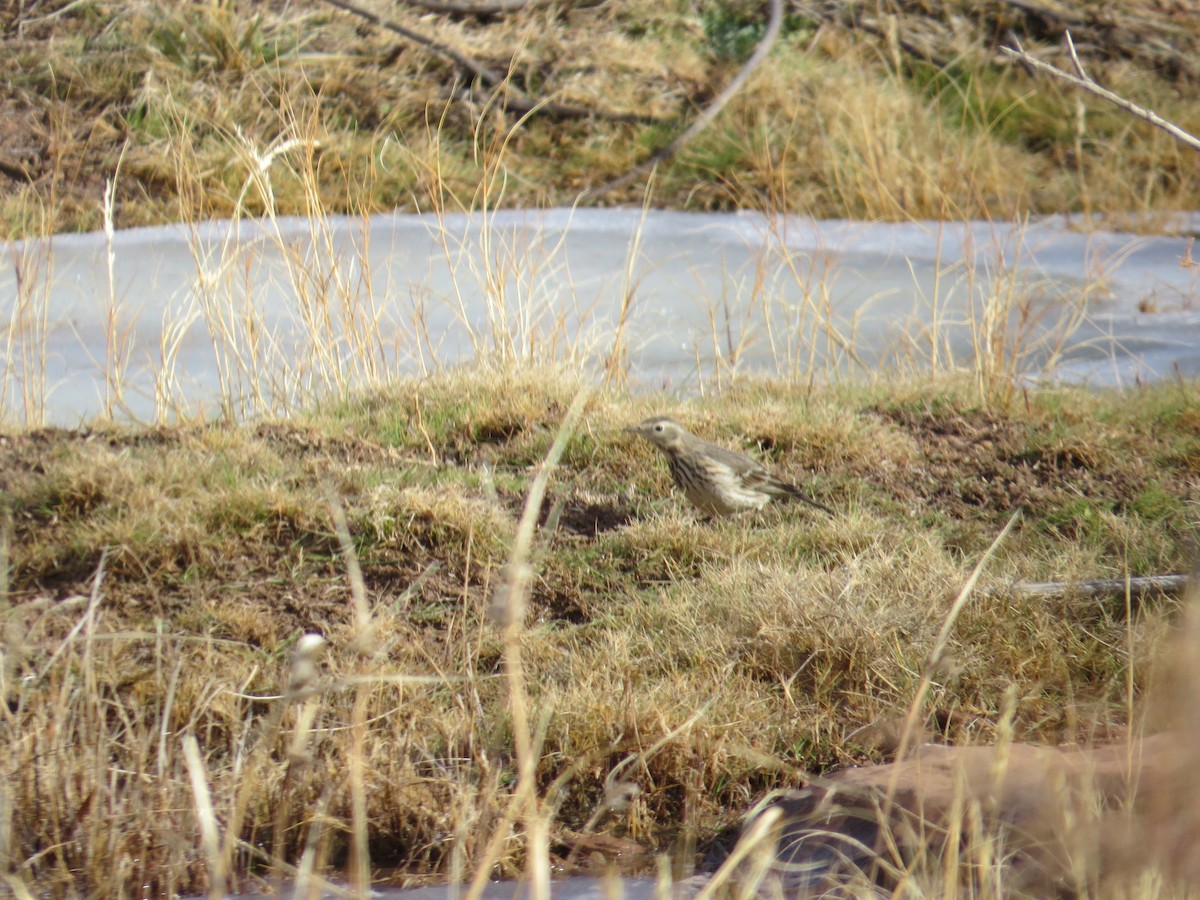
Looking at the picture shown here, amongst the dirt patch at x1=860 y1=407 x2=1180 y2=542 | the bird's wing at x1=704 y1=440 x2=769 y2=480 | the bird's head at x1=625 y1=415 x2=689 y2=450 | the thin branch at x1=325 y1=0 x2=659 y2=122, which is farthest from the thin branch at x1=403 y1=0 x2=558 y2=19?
the bird's wing at x1=704 y1=440 x2=769 y2=480

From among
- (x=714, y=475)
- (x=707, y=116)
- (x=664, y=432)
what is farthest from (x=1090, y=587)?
(x=707, y=116)

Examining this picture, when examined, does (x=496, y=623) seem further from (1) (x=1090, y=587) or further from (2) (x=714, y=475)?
(1) (x=1090, y=587)

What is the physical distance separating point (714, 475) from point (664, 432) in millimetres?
257

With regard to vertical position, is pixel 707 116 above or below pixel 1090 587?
above

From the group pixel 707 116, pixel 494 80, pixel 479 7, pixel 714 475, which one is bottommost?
pixel 714 475

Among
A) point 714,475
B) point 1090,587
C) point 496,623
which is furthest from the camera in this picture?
point 714,475

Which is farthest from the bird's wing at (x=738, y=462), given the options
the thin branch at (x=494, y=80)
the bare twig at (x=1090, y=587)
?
the thin branch at (x=494, y=80)

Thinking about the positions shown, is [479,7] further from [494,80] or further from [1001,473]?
[1001,473]

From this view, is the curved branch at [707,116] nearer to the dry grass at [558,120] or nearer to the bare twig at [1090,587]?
the dry grass at [558,120]

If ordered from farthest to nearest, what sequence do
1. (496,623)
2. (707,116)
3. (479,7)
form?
1. (479,7)
2. (707,116)
3. (496,623)

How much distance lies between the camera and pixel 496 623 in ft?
11.3

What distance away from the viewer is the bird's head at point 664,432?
14.9 ft

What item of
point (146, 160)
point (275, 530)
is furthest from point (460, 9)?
point (275, 530)

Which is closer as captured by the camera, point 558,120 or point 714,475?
point 714,475
